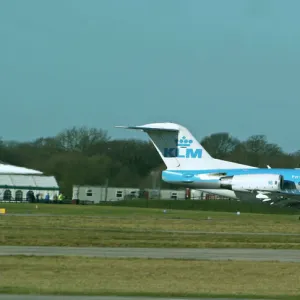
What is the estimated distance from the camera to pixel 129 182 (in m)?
82.2

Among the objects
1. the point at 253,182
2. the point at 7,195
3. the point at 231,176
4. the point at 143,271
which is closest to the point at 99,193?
the point at 7,195

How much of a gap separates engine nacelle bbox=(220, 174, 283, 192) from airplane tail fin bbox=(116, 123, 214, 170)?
3.68 meters

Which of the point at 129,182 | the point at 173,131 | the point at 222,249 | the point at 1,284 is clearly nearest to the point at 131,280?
the point at 1,284

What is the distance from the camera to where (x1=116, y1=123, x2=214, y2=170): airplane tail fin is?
62062 mm

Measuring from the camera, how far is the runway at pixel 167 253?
Answer: 24.5m

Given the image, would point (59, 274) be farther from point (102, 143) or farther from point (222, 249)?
point (102, 143)

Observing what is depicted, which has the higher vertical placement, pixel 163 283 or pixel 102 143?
pixel 102 143

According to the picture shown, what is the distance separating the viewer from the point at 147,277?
745 inches

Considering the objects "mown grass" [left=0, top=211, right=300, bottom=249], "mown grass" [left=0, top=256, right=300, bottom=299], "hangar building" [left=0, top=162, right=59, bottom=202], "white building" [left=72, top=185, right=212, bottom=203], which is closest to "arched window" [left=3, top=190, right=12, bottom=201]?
"hangar building" [left=0, top=162, right=59, bottom=202]

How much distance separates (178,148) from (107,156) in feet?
98.0

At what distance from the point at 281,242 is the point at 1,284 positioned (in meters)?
17.8

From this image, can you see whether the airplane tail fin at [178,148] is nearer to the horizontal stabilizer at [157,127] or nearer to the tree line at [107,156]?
the horizontal stabilizer at [157,127]

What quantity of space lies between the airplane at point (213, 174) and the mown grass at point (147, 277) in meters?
34.3

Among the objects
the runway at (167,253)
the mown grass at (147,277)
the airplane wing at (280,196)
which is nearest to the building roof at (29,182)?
the airplane wing at (280,196)
